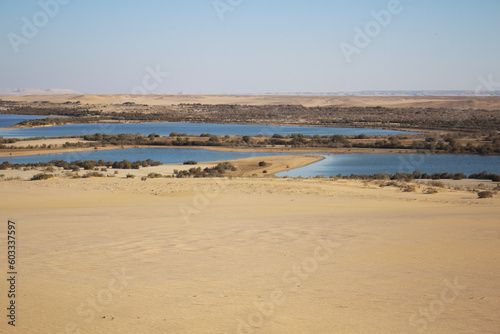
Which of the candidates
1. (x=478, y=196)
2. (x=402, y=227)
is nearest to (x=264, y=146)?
(x=478, y=196)

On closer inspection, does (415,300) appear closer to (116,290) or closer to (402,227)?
(116,290)

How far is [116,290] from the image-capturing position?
21.2 ft

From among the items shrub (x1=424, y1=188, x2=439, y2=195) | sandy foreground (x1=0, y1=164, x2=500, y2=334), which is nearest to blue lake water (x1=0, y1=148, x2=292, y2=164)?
shrub (x1=424, y1=188, x2=439, y2=195)

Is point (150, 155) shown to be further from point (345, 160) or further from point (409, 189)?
point (409, 189)

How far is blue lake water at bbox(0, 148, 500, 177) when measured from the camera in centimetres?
3106

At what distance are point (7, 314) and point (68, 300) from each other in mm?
739

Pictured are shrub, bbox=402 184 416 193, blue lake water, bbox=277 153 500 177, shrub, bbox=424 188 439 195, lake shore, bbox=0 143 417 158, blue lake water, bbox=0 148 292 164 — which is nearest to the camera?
shrub, bbox=424 188 439 195

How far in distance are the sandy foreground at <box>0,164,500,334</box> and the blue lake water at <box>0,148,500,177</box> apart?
659 inches

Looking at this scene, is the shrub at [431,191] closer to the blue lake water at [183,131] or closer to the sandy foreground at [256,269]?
the sandy foreground at [256,269]

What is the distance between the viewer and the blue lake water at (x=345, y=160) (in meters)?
31.1

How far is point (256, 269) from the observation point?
759 cm

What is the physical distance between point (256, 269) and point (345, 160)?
3065 cm

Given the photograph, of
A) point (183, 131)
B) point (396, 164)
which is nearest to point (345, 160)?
point (396, 164)

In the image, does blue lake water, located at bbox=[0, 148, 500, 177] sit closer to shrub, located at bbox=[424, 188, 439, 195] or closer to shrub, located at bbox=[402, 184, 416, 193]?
shrub, located at bbox=[402, 184, 416, 193]
